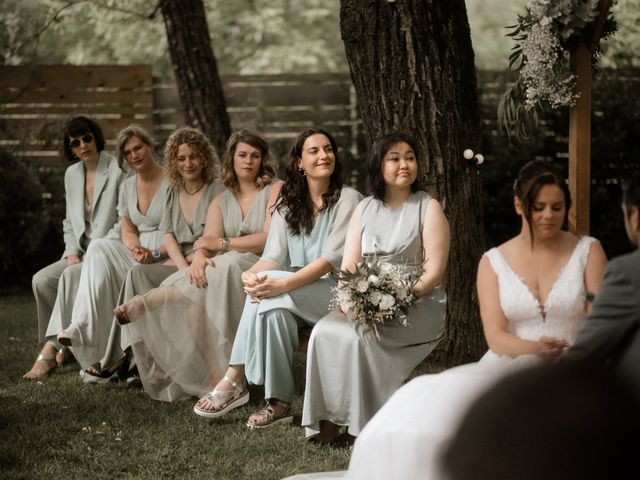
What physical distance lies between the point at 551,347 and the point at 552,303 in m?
0.19

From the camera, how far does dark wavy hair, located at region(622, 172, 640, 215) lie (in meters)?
3.14

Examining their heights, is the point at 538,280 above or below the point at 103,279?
above

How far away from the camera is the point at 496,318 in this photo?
3.98 metres

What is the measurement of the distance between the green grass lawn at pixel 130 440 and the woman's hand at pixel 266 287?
72 centimetres

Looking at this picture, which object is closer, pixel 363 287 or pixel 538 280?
pixel 538 280

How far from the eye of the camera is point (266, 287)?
18.0 feet

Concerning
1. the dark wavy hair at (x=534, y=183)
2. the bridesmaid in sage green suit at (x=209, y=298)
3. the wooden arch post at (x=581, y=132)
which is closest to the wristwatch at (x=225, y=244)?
the bridesmaid in sage green suit at (x=209, y=298)

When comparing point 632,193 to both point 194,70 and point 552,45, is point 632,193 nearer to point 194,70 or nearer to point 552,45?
point 552,45

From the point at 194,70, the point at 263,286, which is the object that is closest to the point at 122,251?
the point at 263,286

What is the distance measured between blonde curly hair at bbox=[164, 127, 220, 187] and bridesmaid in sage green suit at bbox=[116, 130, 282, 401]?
347mm

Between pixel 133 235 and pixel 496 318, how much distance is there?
3.70 meters

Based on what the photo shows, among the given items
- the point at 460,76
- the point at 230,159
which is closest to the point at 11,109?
the point at 230,159

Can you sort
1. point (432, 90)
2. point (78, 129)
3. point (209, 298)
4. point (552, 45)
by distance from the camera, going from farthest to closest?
point (78, 129), point (432, 90), point (209, 298), point (552, 45)

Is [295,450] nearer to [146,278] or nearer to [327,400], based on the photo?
[327,400]
